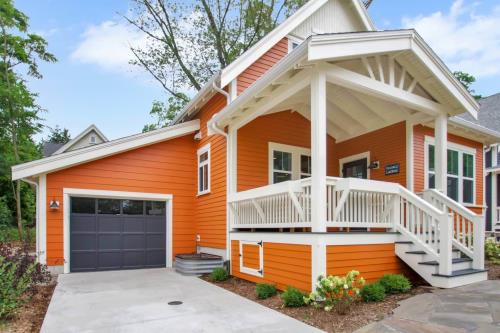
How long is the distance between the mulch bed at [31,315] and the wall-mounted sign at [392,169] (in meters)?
7.54

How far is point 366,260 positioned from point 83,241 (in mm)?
6726

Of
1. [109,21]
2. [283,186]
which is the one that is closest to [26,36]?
[109,21]

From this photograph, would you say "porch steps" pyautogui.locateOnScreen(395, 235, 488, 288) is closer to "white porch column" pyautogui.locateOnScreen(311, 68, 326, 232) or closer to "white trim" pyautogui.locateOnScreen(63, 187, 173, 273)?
"white porch column" pyautogui.locateOnScreen(311, 68, 326, 232)

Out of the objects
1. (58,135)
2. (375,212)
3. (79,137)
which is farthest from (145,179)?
(58,135)

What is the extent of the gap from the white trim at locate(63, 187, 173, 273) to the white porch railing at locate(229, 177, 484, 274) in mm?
3672

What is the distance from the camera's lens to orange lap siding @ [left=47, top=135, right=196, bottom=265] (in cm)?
838

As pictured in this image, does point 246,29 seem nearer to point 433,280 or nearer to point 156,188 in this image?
point 156,188

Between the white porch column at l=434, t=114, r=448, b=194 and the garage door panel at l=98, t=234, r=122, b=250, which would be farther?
the garage door panel at l=98, t=234, r=122, b=250

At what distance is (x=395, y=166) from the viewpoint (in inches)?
336

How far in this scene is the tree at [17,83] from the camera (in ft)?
50.4

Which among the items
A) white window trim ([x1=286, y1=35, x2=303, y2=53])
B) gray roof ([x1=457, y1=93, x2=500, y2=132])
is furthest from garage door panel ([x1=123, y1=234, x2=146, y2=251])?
gray roof ([x1=457, y1=93, x2=500, y2=132])

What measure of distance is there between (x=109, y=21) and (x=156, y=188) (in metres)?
10.7

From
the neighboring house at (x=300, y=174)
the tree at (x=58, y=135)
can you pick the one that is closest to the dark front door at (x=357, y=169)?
the neighboring house at (x=300, y=174)

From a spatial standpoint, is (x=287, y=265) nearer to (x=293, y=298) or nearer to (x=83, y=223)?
(x=293, y=298)
